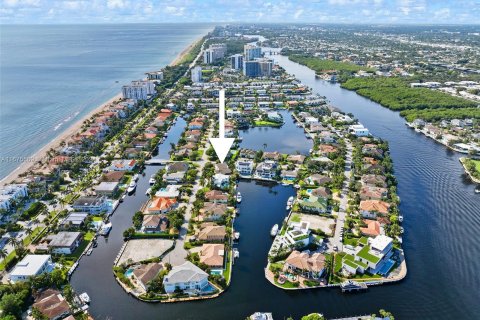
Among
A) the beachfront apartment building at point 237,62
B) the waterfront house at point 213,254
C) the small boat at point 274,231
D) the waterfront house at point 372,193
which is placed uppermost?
the beachfront apartment building at point 237,62

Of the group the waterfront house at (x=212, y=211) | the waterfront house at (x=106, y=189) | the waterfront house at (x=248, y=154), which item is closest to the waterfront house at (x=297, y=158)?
the waterfront house at (x=248, y=154)

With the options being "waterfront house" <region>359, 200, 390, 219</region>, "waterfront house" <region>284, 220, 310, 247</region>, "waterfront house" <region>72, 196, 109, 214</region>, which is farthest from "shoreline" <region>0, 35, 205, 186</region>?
"waterfront house" <region>359, 200, 390, 219</region>

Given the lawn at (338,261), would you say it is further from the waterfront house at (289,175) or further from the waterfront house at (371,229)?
the waterfront house at (289,175)

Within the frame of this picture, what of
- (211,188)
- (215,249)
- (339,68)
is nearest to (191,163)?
(211,188)

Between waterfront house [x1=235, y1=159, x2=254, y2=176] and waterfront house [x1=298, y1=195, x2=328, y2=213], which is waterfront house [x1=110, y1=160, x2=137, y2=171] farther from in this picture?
waterfront house [x1=298, y1=195, x2=328, y2=213]

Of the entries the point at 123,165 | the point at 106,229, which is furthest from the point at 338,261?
the point at 123,165

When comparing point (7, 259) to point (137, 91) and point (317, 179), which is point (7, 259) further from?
point (137, 91)
